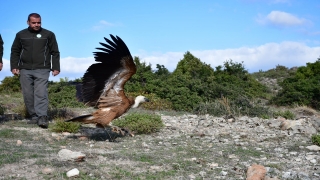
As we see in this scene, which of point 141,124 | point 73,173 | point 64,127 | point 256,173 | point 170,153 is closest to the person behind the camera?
point 73,173

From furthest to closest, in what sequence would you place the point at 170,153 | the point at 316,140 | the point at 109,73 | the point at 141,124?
1. the point at 141,124
2. the point at 316,140
3. the point at 109,73
4. the point at 170,153

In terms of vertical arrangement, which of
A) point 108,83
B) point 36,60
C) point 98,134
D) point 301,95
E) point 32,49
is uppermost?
point 32,49

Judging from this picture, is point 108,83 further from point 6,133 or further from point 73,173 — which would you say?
point 73,173

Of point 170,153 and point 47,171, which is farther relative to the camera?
point 170,153

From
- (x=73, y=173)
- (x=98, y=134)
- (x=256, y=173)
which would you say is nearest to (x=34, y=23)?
(x=98, y=134)

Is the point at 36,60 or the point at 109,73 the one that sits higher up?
the point at 36,60

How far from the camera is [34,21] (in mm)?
8750

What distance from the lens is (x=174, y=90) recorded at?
51.4 feet

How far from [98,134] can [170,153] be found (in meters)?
2.36

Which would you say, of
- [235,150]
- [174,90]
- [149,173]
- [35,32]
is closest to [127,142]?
[235,150]

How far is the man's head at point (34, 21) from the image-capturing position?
345 inches

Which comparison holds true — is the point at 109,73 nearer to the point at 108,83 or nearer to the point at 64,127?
the point at 108,83

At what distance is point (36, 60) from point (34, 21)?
0.83m

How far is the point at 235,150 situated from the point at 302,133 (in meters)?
2.57
